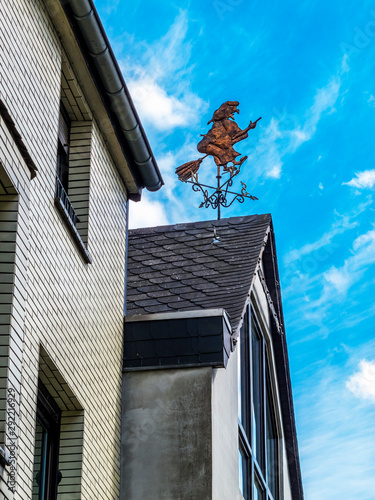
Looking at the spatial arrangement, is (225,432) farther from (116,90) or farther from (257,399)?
(116,90)

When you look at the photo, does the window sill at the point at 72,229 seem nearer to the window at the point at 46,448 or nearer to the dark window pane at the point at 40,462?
the window at the point at 46,448

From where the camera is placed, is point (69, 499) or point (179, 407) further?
point (179, 407)

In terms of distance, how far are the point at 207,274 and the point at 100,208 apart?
2837 millimetres

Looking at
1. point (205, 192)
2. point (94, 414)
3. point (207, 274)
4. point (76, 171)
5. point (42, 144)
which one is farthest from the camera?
point (205, 192)

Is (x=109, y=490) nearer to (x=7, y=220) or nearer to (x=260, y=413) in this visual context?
(x=7, y=220)

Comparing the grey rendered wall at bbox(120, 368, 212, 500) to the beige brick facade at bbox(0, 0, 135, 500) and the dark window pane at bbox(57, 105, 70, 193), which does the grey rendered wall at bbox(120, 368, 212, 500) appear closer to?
the beige brick facade at bbox(0, 0, 135, 500)

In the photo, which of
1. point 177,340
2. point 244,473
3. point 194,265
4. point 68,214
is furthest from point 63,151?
point 244,473

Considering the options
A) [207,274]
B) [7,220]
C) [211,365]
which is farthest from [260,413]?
[7,220]

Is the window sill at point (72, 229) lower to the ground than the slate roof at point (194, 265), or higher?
lower

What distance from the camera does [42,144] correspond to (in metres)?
10.2

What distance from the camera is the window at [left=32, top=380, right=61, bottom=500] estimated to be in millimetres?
10164

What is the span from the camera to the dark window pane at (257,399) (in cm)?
1652

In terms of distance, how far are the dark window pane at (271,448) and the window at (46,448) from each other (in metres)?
7.60

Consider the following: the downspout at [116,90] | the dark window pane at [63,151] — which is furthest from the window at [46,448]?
the downspout at [116,90]
